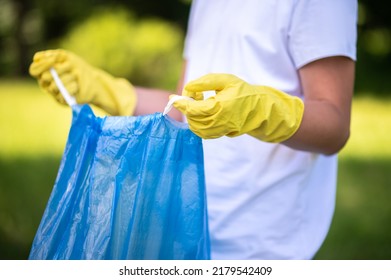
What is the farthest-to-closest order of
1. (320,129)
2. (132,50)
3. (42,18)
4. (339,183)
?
(42,18)
(132,50)
(339,183)
(320,129)

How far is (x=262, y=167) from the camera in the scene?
1.72m

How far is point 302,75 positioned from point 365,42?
837 cm

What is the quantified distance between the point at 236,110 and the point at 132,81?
25.9ft

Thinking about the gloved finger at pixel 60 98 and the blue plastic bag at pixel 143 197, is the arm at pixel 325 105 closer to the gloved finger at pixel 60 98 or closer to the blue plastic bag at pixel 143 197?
the blue plastic bag at pixel 143 197

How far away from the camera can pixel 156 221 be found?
4.87 feet

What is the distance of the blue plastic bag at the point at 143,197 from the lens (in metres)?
1.48

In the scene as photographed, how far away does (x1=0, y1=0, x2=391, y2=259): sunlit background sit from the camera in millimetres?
4110

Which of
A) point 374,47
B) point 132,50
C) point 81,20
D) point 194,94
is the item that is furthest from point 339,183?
point 81,20

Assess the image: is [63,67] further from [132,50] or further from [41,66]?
[132,50]

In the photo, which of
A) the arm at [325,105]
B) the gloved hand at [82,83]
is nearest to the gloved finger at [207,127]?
the arm at [325,105]

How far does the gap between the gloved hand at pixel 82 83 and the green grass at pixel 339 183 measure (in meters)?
1.96

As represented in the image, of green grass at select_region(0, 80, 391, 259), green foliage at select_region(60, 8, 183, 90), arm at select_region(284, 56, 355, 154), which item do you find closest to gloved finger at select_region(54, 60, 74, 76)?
arm at select_region(284, 56, 355, 154)

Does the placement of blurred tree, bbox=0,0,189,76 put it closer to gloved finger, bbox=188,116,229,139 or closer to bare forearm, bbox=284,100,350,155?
bare forearm, bbox=284,100,350,155
